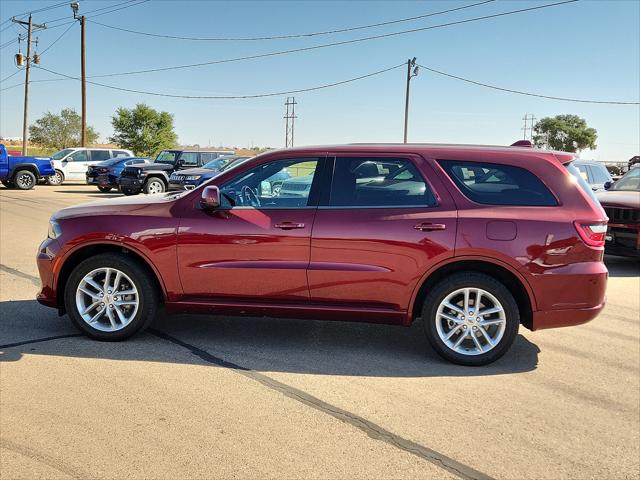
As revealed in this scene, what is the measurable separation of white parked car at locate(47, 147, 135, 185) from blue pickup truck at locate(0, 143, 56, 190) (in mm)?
2945

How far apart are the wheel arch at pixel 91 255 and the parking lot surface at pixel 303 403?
444mm

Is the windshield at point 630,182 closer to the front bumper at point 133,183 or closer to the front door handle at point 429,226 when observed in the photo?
the front door handle at point 429,226

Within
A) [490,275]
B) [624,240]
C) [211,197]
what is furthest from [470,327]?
[624,240]

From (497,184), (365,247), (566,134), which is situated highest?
(566,134)

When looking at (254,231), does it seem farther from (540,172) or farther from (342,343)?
(540,172)

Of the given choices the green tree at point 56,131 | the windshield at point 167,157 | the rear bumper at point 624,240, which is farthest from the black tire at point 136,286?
the green tree at point 56,131

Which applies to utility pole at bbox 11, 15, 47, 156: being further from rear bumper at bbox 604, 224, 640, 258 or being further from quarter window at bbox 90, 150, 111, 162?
rear bumper at bbox 604, 224, 640, 258

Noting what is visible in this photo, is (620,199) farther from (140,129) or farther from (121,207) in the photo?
(140,129)

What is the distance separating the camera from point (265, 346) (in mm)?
5020

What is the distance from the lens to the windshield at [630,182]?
11.1 m

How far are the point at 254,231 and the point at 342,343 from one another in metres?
1.32

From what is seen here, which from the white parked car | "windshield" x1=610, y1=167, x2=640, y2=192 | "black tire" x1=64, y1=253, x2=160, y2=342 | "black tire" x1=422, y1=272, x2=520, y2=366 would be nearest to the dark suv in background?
the white parked car

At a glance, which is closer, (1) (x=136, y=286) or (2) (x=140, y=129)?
(1) (x=136, y=286)

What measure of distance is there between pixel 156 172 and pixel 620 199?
1689cm
